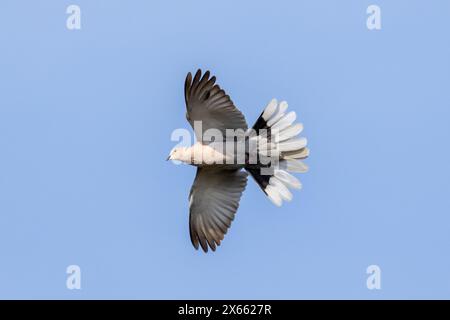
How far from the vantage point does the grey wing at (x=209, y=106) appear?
13.0 metres

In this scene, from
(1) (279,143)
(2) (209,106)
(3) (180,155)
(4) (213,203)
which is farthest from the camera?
(4) (213,203)

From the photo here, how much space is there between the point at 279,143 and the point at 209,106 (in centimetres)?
127

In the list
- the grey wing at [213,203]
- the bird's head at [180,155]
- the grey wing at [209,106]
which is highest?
the grey wing at [209,106]

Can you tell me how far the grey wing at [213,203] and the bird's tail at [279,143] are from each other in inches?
19.3

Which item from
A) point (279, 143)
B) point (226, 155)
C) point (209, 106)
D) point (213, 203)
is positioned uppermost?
point (209, 106)

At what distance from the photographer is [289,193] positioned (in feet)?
46.1

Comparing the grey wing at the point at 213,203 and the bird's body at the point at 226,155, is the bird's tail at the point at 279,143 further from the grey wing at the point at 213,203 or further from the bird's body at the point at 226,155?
the grey wing at the point at 213,203

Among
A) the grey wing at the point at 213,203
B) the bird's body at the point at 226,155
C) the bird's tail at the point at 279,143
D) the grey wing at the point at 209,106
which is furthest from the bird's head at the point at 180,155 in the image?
the bird's tail at the point at 279,143

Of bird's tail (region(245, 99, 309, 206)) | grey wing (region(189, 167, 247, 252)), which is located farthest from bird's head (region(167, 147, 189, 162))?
bird's tail (region(245, 99, 309, 206))

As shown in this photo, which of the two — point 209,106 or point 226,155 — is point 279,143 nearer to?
point 226,155

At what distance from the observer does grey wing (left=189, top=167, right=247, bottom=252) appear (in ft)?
46.5

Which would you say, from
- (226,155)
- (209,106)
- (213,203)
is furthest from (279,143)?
(213,203)

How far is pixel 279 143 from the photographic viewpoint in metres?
13.8

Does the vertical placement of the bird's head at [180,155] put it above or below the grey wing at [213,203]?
above
